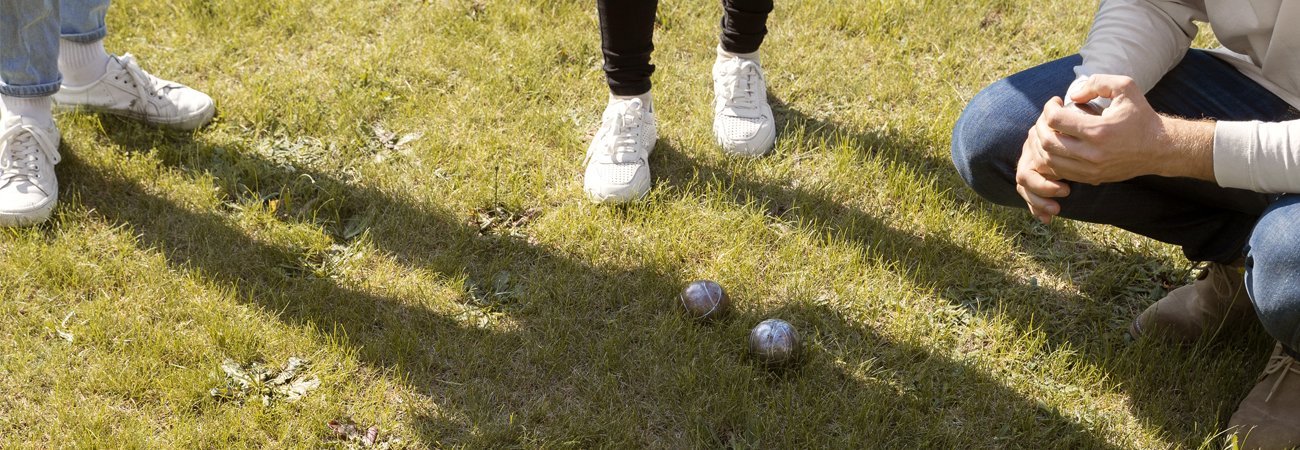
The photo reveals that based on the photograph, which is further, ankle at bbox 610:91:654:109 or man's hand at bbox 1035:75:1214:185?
ankle at bbox 610:91:654:109

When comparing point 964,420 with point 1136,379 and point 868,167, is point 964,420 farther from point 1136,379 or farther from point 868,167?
point 868,167

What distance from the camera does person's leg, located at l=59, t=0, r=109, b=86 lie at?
3.26 m

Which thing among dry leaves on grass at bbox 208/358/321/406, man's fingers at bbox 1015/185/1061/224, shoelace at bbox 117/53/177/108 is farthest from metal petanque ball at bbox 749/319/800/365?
shoelace at bbox 117/53/177/108

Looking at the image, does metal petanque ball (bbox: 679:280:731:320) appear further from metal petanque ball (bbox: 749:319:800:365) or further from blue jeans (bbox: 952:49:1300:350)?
blue jeans (bbox: 952:49:1300:350)

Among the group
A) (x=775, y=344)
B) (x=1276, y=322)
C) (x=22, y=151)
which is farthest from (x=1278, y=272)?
(x=22, y=151)

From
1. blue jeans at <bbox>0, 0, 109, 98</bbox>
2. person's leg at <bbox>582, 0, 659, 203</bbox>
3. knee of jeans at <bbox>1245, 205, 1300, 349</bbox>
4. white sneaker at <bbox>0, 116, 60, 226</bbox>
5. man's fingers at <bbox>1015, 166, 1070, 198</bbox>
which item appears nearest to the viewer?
knee of jeans at <bbox>1245, 205, 1300, 349</bbox>

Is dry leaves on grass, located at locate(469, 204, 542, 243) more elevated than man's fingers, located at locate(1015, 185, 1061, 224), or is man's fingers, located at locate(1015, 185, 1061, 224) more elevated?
man's fingers, located at locate(1015, 185, 1061, 224)

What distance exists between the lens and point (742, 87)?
11.4 ft

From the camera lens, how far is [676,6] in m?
4.18

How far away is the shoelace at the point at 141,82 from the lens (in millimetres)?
3412

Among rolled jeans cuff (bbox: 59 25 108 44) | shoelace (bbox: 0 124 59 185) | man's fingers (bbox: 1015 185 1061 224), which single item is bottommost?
shoelace (bbox: 0 124 59 185)

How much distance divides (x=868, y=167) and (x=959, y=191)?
1.00ft

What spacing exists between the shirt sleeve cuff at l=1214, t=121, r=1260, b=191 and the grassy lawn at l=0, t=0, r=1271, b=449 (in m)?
0.67

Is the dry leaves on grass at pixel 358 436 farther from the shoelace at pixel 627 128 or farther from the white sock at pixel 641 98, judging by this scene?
the white sock at pixel 641 98
